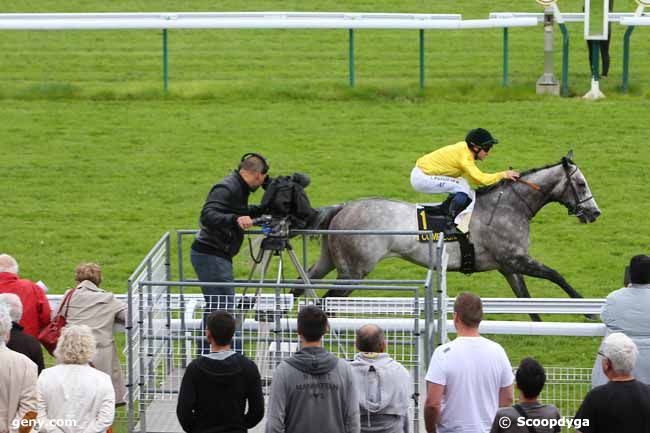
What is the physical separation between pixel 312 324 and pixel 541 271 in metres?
5.76

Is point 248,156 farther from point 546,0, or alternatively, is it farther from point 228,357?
point 546,0

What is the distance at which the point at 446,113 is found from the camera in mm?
18922

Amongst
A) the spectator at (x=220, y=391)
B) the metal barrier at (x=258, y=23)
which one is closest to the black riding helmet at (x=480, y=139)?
the spectator at (x=220, y=391)

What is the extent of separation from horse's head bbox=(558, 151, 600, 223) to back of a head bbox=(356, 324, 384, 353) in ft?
18.3

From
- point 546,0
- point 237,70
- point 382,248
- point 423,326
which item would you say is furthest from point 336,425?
point 237,70

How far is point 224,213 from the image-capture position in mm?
9508

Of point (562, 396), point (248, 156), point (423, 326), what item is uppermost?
point (248, 156)

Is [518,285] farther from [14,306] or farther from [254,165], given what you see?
[14,306]

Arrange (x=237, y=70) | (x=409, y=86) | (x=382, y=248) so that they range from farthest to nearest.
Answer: (x=237, y=70) < (x=409, y=86) < (x=382, y=248)

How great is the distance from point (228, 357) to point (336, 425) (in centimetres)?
65

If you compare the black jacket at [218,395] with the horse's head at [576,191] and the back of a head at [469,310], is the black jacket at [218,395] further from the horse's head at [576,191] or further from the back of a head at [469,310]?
the horse's head at [576,191]

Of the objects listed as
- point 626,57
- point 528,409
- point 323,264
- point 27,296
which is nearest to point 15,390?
point 27,296

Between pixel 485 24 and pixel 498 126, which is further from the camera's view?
pixel 485 24

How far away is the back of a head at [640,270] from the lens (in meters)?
8.00
